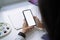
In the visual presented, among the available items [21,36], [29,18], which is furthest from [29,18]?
[21,36]

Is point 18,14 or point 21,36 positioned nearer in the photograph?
point 21,36

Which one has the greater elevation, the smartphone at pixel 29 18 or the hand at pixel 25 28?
the smartphone at pixel 29 18

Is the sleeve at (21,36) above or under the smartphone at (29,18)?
under

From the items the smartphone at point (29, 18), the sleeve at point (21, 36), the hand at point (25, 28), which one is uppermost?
the smartphone at point (29, 18)

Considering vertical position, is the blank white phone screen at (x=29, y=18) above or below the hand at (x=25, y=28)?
Answer: above

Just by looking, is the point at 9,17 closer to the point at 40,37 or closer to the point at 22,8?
the point at 22,8

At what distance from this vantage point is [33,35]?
77 cm

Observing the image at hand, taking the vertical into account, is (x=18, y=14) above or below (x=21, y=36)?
above

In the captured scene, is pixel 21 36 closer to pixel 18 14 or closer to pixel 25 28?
pixel 25 28

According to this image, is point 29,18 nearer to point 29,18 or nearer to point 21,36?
point 29,18

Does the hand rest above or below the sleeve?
above

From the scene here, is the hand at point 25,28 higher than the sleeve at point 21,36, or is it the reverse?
the hand at point 25,28

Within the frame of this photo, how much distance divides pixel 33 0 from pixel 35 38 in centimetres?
32

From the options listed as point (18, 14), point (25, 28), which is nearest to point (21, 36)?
point (25, 28)
